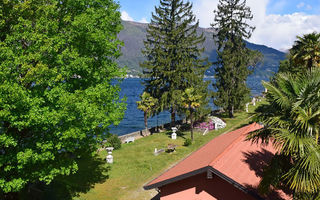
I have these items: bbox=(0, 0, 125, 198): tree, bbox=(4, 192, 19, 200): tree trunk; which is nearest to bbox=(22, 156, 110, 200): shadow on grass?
bbox=(4, 192, 19, 200): tree trunk

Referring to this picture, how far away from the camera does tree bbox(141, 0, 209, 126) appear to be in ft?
122

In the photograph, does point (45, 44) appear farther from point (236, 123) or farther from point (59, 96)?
point (236, 123)

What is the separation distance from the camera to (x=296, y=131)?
291 inches

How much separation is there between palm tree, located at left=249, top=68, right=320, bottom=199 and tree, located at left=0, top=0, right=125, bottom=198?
8.49m

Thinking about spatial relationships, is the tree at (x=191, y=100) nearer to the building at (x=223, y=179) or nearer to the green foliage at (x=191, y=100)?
the green foliage at (x=191, y=100)

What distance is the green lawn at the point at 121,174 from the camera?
17.3 m

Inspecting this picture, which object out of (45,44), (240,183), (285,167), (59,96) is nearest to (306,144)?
(285,167)

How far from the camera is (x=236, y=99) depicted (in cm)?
4075

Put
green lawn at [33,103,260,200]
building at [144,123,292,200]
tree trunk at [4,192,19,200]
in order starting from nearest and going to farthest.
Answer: building at [144,123,292,200] → tree trunk at [4,192,19,200] → green lawn at [33,103,260,200]

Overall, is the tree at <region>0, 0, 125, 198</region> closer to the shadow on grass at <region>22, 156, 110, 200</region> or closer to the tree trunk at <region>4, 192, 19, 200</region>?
the tree trunk at <region>4, 192, 19, 200</region>

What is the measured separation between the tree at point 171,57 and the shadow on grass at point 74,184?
1646 cm

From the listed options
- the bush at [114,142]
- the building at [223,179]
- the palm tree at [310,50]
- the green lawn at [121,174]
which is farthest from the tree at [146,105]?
the building at [223,179]

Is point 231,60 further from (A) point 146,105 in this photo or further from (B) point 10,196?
(B) point 10,196

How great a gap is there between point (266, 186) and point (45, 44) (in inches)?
459
